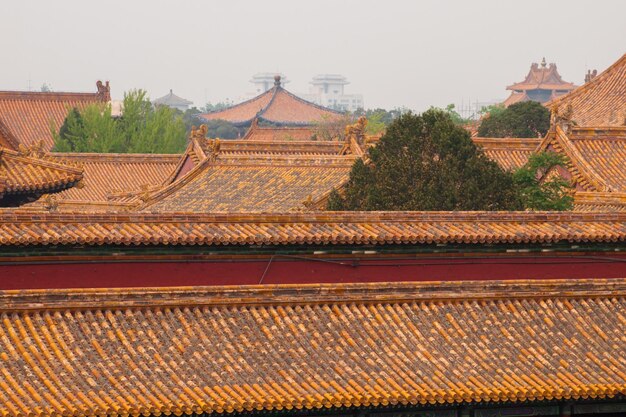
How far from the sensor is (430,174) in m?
31.5

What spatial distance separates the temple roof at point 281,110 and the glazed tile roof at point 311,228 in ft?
289

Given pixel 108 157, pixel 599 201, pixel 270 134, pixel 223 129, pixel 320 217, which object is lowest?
pixel 223 129

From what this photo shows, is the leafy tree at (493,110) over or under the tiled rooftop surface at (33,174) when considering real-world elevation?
under

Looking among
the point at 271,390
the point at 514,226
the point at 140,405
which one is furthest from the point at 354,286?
the point at 514,226

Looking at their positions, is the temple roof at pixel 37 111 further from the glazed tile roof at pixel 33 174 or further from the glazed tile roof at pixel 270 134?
the glazed tile roof at pixel 33 174

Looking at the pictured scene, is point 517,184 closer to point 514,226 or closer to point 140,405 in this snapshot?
point 514,226

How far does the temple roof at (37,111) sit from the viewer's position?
2938 inches

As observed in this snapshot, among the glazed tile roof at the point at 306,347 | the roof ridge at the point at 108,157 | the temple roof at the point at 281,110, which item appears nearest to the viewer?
the glazed tile roof at the point at 306,347

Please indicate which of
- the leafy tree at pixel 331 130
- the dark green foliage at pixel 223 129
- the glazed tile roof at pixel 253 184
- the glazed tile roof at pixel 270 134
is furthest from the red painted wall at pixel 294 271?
the dark green foliage at pixel 223 129

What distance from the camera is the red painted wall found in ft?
70.5

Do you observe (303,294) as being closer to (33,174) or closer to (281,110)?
(33,174)

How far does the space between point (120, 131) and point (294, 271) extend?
53.5m

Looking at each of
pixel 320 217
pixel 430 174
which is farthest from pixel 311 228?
pixel 430 174

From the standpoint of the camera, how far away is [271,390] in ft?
54.1
